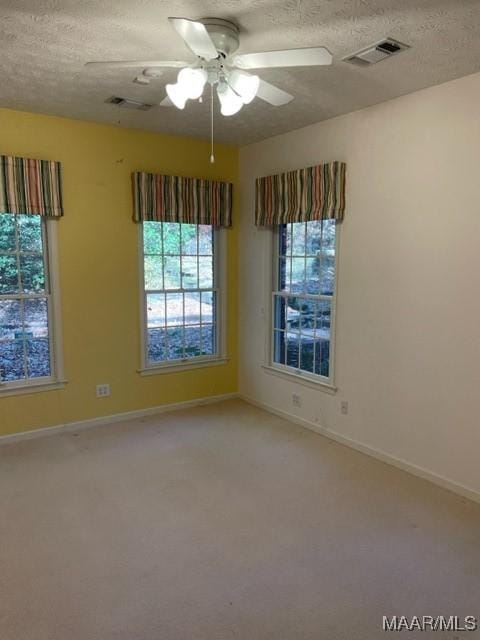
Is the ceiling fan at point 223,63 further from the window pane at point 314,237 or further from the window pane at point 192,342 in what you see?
the window pane at point 192,342

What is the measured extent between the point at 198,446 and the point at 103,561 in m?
1.49

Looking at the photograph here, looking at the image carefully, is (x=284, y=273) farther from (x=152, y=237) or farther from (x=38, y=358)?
(x=38, y=358)

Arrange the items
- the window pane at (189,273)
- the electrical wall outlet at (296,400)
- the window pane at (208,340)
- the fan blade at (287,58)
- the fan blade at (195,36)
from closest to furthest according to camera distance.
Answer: the fan blade at (195,36) → the fan blade at (287,58) → the electrical wall outlet at (296,400) → the window pane at (189,273) → the window pane at (208,340)

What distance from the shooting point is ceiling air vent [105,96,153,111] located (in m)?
3.35

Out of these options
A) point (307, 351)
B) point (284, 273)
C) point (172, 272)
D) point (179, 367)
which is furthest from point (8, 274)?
point (307, 351)

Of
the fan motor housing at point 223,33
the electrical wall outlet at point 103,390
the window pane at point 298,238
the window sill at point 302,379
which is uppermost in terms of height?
the fan motor housing at point 223,33

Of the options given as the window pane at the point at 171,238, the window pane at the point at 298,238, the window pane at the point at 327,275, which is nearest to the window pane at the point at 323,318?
the window pane at the point at 327,275

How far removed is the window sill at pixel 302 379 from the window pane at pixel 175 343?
89 centimetres

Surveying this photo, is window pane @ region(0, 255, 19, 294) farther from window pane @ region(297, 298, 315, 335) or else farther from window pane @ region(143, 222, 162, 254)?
window pane @ region(297, 298, 315, 335)

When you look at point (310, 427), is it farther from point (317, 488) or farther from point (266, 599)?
point (266, 599)

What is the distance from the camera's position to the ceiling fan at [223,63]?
1.95 meters

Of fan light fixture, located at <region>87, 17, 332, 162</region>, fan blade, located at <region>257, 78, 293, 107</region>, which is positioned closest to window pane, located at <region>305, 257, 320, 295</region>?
fan blade, located at <region>257, 78, 293, 107</region>

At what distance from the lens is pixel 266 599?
212 centimetres

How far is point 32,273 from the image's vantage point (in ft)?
Result: 12.8
